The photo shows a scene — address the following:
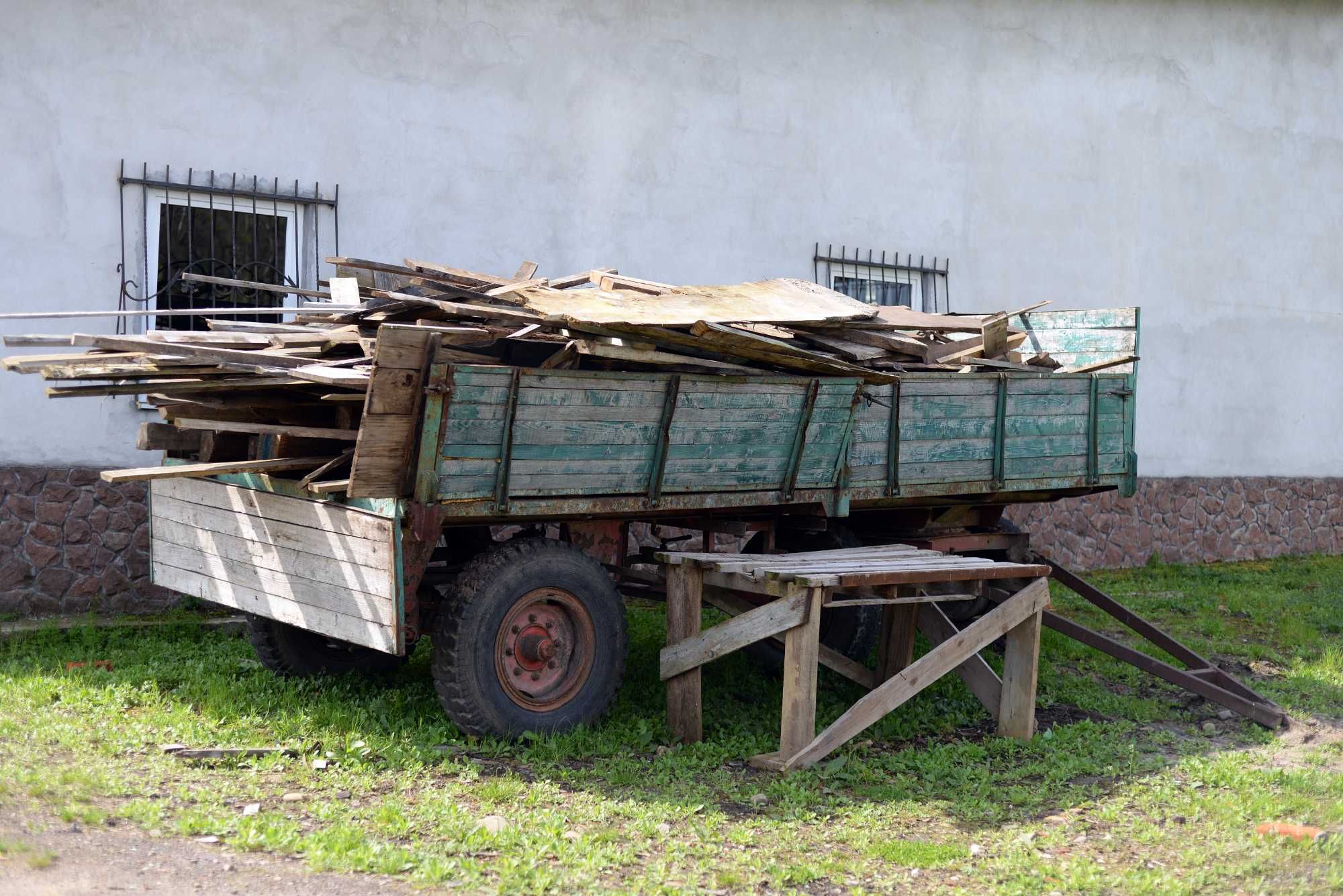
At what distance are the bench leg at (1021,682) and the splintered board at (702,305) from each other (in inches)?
73.8

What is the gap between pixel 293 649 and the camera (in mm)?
7078

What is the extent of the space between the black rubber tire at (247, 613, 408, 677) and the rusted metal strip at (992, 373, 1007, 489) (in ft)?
12.1

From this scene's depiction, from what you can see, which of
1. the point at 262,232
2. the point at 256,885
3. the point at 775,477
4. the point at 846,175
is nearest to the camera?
the point at 256,885

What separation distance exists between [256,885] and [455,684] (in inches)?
66.2

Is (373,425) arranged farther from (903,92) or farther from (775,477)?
(903,92)

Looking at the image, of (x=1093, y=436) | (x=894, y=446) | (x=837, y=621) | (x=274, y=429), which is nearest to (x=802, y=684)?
(x=894, y=446)

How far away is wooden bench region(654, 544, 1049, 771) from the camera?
6012 millimetres

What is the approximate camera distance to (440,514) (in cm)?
566

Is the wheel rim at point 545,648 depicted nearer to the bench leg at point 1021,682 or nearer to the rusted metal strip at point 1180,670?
the bench leg at point 1021,682

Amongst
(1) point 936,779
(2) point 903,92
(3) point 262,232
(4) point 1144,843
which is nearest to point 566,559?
(1) point 936,779

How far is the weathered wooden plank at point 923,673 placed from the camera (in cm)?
600

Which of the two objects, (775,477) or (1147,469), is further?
(1147,469)

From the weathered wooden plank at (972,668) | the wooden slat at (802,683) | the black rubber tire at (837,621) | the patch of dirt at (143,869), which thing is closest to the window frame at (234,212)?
the black rubber tire at (837,621)

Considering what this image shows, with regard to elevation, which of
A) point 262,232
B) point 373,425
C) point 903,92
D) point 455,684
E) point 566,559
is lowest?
point 455,684
